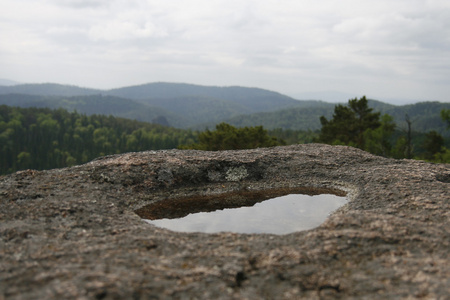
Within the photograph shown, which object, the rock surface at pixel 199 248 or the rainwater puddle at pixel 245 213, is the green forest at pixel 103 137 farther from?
the rock surface at pixel 199 248

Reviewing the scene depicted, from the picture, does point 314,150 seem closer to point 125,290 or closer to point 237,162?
point 237,162

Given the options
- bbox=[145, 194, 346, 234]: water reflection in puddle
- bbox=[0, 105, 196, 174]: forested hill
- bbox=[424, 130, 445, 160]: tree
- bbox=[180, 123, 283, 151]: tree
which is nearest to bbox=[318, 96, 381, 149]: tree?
bbox=[424, 130, 445, 160]: tree

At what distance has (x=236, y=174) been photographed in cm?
1530

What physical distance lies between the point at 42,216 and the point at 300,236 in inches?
288

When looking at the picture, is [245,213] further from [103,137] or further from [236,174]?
[103,137]

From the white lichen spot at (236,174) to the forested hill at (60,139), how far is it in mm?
126890

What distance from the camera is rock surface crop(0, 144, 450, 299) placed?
5.95 m

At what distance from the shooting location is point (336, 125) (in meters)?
52.6

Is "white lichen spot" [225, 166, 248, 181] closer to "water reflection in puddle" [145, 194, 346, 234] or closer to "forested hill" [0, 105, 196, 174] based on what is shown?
"water reflection in puddle" [145, 194, 346, 234]

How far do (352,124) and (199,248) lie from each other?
49523 millimetres

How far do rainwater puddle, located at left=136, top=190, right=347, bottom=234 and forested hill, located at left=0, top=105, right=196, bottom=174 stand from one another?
5065 inches

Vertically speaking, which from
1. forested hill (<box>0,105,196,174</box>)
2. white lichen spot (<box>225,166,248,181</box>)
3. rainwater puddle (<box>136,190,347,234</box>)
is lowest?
forested hill (<box>0,105,196,174</box>)

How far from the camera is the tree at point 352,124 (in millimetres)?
51406

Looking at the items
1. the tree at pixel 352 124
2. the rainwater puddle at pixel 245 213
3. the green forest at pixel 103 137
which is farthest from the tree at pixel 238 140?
the rainwater puddle at pixel 245 213
